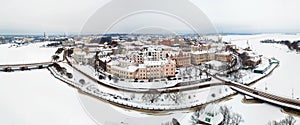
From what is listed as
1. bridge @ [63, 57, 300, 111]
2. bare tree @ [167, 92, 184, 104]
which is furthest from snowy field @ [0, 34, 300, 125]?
bare tree @ [167, 92, 184, 104]

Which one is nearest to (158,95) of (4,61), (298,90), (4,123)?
(4,123)

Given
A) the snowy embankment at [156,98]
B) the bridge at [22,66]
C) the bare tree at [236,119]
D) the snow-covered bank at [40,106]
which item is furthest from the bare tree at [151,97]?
the bridge at [22,66]

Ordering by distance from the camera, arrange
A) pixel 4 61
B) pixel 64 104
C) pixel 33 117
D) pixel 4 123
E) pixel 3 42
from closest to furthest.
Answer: pixel 4 123 < pixel 33 117 < pixel 64 104 < pixel 4 61 < pixel 3 42

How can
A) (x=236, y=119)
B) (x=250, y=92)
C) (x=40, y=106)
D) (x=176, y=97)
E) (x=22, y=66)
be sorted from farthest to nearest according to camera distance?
(x=22, y=66) → (x=250, y=92) → (x=176, y=97) → (x=40, y=106) → (x=236, y=119)

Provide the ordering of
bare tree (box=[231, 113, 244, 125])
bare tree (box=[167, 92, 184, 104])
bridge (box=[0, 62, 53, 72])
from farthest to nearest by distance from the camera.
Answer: bridge (box=[0, 62, 53, 72]) → bare tree (box=[167, 92, 184, 104]) → bare tree (box=[231, 113, 244, 125])

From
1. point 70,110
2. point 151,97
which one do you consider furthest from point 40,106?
point 151,97

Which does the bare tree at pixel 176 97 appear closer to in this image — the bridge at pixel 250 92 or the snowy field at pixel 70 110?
the bridge at pixel 250 92

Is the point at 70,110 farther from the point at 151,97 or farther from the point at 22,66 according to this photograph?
the point at 22,66

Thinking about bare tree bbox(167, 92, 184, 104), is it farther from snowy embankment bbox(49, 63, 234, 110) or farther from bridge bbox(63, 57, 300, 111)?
bridge bbox(63, 57, 300, 111)

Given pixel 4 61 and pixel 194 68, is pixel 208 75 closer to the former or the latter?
pixel 194 68

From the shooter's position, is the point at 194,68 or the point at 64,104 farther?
the point at 194,68

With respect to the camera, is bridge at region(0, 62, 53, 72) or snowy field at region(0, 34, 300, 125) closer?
snowy field at region(0, 34, 300, 125)
